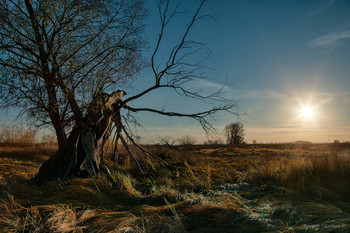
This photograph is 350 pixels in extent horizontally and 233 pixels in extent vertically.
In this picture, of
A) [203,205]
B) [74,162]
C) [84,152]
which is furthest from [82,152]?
[203,205]

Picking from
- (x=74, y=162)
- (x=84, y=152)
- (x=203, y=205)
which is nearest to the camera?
(x=203, y=205)

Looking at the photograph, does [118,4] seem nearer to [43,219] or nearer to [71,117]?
[71,117]

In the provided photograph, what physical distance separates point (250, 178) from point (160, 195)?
91.5 inches

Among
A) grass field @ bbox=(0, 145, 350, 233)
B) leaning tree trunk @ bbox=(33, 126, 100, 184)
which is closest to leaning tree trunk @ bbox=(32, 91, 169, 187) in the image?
leaning tree trunk @ bbox=(33, 126, 100, 184)

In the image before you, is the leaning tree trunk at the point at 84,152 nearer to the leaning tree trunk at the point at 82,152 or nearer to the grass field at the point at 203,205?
the leaning tree trunk at the point at 82,152

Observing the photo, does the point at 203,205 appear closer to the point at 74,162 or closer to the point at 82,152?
the point at 74,162

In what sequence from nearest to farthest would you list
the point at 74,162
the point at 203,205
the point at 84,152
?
the point at 203,205, the point at 74,162, the point at 84,152

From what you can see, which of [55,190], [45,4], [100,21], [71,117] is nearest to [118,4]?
[100,21]

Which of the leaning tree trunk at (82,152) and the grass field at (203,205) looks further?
the leaning tree trunk at (82,152)

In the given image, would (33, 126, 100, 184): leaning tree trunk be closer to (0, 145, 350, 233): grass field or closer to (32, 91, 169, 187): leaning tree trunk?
(32, 91, 169, 187): leaning tree trunk

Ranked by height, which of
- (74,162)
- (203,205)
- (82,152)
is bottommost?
(203,205)

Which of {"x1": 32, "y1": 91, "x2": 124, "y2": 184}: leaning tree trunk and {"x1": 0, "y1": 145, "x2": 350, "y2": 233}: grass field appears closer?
{"x1": 0, "y1": 145, "x2": 350, "y2": 233}: grass field

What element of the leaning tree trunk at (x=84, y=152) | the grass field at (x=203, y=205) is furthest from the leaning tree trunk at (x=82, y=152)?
the grass field at (x=203, y=205)

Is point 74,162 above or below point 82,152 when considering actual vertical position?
below
